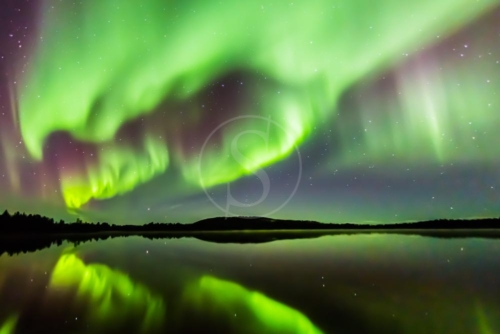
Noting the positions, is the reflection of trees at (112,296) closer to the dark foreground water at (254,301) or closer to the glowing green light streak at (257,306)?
the dark foreground water at (254,301)

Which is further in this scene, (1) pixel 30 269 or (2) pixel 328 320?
(1) pixel 30 269

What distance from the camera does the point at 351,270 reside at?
11.6 m

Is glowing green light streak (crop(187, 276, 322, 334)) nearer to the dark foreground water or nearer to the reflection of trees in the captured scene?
the dark foreground water

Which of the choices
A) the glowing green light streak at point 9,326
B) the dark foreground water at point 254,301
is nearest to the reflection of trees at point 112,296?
the dark foreground water at point 254,301

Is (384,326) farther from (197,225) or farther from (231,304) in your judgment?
(197,225)

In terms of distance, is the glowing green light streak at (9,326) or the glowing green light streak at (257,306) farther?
the glowing green light streak at (9,326)

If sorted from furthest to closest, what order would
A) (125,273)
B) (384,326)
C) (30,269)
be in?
1. (30,269)
2. (125,273)
3. (384,326)

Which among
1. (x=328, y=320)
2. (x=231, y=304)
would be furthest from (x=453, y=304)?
(x=231, y=304)

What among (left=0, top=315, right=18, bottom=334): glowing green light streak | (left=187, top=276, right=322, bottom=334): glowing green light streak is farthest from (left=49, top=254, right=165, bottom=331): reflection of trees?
(left=0, top=315, right=18, bottom=334): glowing green light streak

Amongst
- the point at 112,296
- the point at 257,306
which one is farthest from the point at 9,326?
the point at 257,306

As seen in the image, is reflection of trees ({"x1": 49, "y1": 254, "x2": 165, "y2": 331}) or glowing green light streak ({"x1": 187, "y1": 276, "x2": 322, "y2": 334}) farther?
reflection of trees ({"x1": 49, "y1": 254, "x2": 165, "y2": 331})

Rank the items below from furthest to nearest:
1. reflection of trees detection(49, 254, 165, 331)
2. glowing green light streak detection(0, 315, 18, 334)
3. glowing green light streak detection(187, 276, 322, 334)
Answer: reflection of trees detection(49, 254, 165, 331) → glowing green light streak detection(0, 315, 18, 334) → glowing green light streak detection(187, 276, 322, 334)

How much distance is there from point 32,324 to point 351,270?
9.10 meters

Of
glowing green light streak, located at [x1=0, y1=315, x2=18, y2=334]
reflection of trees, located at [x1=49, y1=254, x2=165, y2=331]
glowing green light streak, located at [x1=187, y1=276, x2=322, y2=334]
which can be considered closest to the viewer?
glowing green light streak, located at [x1=187, y1=276, x2=322, y2=334]
